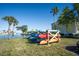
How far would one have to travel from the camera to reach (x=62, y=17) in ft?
15.6

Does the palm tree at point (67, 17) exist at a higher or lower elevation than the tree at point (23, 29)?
higher

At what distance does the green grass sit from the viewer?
15.4ft

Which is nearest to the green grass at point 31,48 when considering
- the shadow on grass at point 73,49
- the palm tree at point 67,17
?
the shadow on grass at point 73,49

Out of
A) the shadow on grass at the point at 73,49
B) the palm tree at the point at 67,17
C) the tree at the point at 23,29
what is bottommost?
the shadow on grass at the point at 73,49

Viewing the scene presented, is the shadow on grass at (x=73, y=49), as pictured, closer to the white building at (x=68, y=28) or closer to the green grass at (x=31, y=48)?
the green grass at (x=31, y=48)

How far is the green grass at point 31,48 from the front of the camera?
15.4ft

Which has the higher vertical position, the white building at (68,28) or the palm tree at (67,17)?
the palm tree at (67,17)

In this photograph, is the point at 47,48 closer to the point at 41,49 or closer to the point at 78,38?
the point at 41,49

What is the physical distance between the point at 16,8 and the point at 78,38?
1.14 metres

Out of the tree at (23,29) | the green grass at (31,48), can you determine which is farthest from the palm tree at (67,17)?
the tree at (23,29)

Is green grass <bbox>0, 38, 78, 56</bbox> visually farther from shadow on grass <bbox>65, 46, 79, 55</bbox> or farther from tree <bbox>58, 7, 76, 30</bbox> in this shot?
tree <bbox>58, 7, 76, 30</bbox>

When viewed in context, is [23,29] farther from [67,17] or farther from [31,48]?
[67,17]

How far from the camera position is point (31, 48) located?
472 centimetres

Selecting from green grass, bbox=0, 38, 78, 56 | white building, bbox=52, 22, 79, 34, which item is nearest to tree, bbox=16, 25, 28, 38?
green grass, bbox=0, 38, 78, 56
